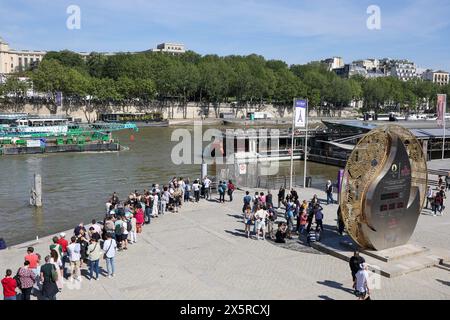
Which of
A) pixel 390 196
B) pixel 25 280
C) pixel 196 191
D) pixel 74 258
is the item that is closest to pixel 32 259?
pixel 25 280

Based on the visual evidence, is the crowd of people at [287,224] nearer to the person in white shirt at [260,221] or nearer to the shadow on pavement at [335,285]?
the person in white shirt at [260,221]

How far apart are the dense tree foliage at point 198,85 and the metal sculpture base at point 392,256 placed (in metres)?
103

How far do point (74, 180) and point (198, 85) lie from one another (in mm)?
95679

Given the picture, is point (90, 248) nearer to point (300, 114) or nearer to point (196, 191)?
point (196, 191)

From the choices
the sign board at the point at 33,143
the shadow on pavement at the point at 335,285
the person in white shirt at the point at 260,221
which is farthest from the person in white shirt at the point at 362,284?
the sign board at the point at 33,143

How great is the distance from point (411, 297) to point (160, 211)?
44.4 ft

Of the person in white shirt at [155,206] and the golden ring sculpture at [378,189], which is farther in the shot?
the person in white shirt at [155,206]

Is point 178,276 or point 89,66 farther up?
point 89,66

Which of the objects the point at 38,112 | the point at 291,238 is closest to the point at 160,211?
the point at 291,238

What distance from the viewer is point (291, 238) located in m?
20.0

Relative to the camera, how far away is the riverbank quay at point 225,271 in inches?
557

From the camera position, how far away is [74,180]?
1577 inches

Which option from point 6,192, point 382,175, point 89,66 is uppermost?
point 89,66

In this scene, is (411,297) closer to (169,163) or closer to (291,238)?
(291,238)
